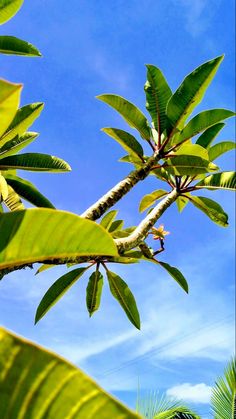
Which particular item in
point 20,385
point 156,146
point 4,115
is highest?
point 156,146

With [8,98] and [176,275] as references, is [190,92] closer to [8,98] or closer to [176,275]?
[176,275]

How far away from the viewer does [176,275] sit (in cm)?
584

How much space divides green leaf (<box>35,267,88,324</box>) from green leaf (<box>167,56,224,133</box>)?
6.29 feet

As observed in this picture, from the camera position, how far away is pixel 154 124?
526 cm

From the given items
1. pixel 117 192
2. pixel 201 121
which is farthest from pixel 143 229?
pixel 201 121

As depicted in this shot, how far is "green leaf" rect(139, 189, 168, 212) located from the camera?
6137 millimetres

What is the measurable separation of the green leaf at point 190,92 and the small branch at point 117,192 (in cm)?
44

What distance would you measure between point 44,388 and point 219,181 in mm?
4877

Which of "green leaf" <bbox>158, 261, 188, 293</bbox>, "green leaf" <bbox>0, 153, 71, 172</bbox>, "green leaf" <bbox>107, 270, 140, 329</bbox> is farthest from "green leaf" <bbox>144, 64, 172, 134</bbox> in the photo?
"green leaf" <bbox>107, 270, 140, 329</bbox>

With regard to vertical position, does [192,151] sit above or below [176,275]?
above

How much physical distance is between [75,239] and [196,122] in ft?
12.5

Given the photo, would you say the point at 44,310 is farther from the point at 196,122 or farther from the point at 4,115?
the point at 4,115

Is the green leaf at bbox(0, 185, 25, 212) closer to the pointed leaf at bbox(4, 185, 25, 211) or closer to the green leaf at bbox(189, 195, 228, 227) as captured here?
the pointed leaf at bbox(4, 185, 25, 211)

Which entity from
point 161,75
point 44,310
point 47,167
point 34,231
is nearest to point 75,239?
point 34,231
